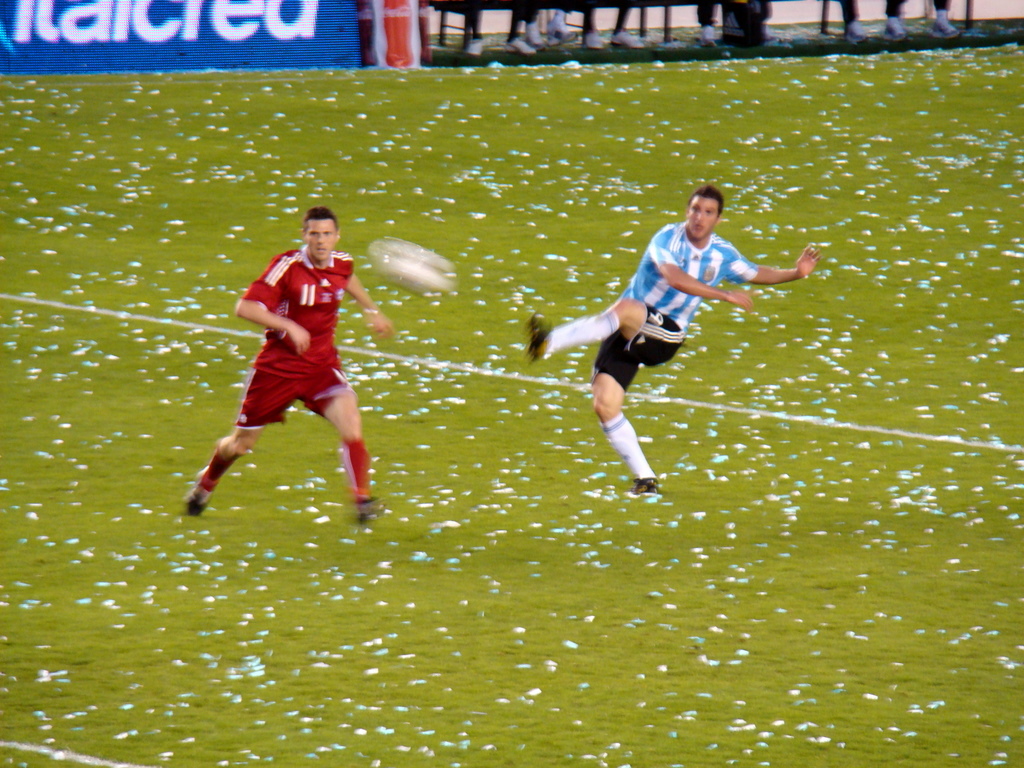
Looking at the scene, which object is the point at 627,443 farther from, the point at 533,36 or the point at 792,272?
the point at 533,36

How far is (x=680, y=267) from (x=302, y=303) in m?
2.44

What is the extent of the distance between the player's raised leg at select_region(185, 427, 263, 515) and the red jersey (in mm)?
419

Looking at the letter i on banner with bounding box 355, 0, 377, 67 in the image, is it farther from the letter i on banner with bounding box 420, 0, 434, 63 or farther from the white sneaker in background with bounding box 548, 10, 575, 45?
the white sneaker in background with bounding box 548, 10, 575, 45

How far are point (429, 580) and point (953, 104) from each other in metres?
15.2

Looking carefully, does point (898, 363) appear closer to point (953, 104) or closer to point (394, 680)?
point (394, 680)

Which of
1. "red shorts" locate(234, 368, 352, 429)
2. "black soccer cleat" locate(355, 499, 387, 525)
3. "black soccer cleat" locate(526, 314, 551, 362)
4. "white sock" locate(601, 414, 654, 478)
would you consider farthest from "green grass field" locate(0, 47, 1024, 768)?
"black soccer cleat" locate(526, 314, 551, 362)

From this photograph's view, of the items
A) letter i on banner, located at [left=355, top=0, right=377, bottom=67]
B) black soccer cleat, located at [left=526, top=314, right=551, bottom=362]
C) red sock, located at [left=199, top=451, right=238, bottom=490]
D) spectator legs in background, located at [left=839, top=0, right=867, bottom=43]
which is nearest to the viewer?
red sock, located at [left=199, top=451, right=238, bottom=490]

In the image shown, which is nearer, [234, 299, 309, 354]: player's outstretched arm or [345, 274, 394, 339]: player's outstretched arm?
[234, 299, 309, 354]: player's outstretched arm

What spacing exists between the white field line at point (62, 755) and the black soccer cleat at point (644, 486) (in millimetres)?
4055

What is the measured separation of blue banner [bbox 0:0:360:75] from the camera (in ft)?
63.3

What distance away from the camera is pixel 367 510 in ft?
27.2

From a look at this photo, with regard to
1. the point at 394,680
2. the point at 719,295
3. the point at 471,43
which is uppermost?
the point at 471,43

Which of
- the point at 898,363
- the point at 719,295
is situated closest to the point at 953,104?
the point at 898,363

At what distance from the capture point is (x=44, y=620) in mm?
7215
